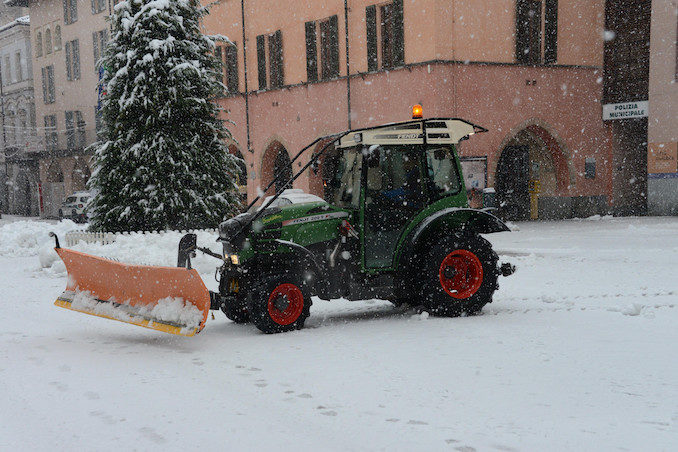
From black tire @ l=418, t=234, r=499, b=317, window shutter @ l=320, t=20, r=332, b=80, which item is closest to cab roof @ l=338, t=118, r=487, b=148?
black tire @ l=418, t=234, r=499, b=317

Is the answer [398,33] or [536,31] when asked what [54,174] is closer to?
[398,33]

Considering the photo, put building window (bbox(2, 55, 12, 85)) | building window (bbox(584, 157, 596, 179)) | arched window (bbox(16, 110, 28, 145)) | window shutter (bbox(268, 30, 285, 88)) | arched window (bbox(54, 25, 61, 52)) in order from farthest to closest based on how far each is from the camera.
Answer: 1. building window (bbox(2, 55, 12, 85))
2. arched window (bbox(16, 110, 28, 145))
3. arched window (bbox(54, 25, 61, 52))
4. window shutter (bbox(268, 30, 285, 88))
5. building window (bbox(584, 157, 596, 179))

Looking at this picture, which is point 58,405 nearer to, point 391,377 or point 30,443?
point 30,443

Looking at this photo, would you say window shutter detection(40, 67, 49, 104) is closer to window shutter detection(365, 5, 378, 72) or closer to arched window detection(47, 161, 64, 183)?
arched window detection(47, 161, 64, 183)

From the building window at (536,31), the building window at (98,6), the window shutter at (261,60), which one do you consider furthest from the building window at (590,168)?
Answer: the building window at (98,6)

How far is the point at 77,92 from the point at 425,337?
129 ft

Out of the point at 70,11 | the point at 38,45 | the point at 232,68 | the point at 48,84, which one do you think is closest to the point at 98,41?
the point at 70,11

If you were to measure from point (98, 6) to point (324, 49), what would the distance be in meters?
19.2

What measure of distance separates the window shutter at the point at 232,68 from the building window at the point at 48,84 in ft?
62.4

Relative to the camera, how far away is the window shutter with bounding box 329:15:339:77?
2475 centimetres

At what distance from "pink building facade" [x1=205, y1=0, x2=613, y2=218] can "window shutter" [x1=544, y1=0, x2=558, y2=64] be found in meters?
0.04

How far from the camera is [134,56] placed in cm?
1491

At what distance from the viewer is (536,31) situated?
77.6 feet

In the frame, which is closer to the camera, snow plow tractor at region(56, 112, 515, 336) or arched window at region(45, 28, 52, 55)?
snow plow tractor at region(56, 112, 515, 336)
